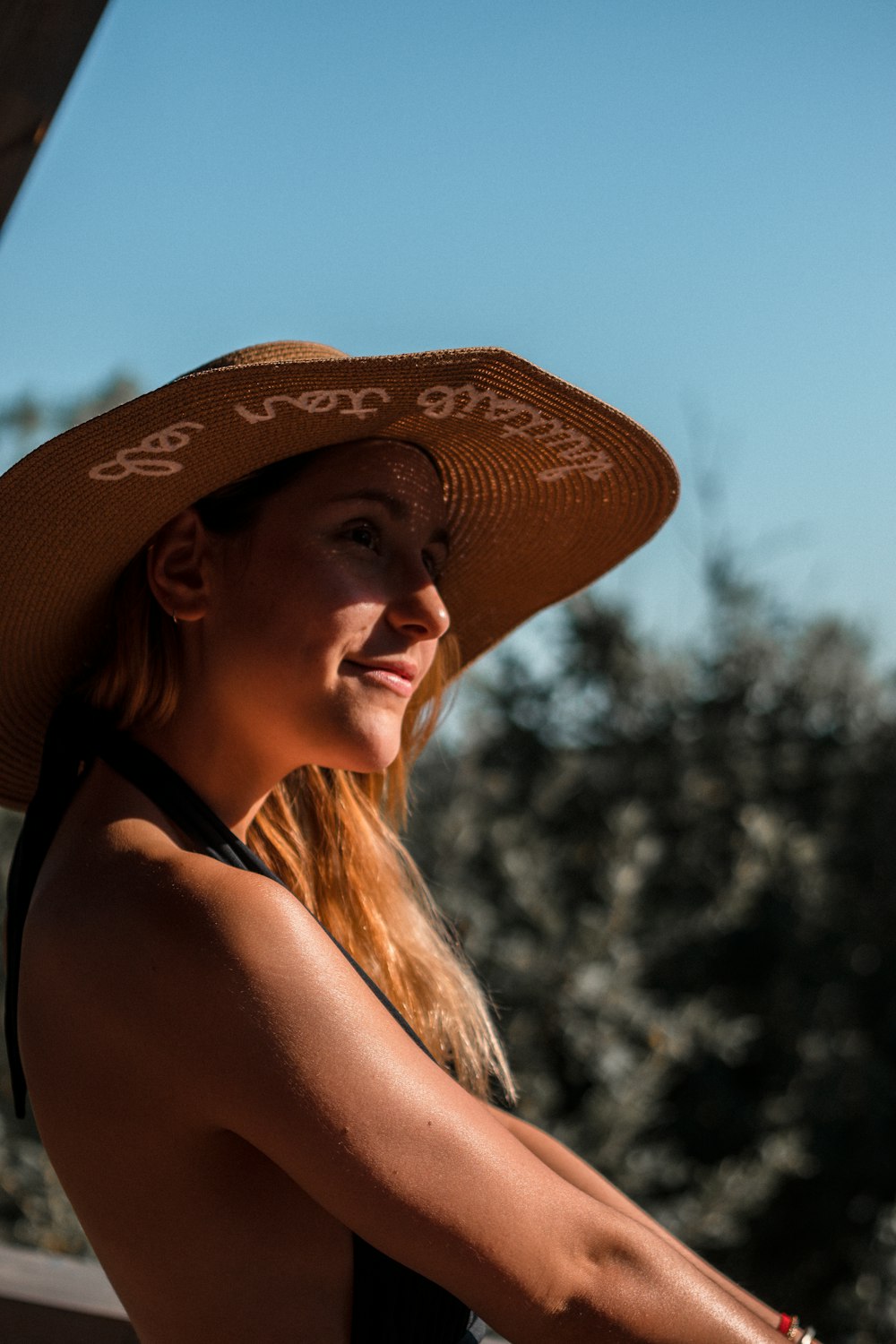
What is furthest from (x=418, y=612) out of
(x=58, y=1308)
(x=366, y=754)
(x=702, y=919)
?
(x=702, y=919)

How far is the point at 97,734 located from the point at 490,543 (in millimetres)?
826

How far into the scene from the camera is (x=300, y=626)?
1552 millimetres

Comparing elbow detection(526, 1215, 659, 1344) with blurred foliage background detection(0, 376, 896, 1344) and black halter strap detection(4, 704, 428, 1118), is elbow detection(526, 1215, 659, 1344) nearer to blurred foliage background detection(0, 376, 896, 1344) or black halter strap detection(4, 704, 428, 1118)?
black halter strap detection(4, 704, 428, 1118)

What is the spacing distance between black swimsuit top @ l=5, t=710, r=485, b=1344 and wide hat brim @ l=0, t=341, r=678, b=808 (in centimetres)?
27

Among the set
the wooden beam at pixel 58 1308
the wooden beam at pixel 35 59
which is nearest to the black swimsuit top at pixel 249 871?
the wooden beam at pixel 58 1308

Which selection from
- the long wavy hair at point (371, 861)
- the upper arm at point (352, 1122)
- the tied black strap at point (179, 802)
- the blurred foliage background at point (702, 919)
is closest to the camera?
the upper arm at point (352, 1122)

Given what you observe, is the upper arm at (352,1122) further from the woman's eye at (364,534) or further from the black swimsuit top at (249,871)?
the woman's eye at (364,534)

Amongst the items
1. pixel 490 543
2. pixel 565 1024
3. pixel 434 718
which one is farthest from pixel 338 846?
pixel 565 1024

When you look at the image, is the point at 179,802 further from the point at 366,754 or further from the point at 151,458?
the point at 151,458

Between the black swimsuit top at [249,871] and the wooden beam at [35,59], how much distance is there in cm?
78

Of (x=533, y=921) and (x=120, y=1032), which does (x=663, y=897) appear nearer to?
(x=533, y=921)

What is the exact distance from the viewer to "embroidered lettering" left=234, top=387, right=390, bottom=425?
1.47 m

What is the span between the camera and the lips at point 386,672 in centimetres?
158

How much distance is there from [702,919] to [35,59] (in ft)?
11.8
